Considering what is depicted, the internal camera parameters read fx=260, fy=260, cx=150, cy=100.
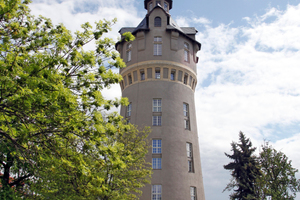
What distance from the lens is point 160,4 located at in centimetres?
3881

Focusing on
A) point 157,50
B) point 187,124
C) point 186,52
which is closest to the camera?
point 187,124

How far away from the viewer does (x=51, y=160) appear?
31.8 feet

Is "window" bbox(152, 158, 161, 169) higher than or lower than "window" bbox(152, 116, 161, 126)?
lower

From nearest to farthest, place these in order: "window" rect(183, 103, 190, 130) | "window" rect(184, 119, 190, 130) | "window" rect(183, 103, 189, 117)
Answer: "window" rect(184, 119, 190, 130)
"window" rect(183, 103, 190, 130)
"window" rect(183, 103, 189, 117)

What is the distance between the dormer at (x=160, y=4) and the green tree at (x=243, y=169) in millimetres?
21514

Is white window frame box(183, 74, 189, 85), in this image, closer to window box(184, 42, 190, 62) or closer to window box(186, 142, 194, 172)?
window box(184, 42, 190, 62)

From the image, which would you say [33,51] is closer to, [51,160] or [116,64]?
[116,64]

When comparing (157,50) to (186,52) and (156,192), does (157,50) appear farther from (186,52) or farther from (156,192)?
(156,192)

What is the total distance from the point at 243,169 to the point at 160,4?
2594 centimetres

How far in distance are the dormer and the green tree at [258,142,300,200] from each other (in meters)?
25.0

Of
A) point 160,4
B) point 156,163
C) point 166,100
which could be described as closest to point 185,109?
point 166,100

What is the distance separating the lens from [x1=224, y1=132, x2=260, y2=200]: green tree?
32812mm

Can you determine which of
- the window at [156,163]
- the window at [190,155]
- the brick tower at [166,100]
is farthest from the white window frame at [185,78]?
the window at [156,163]

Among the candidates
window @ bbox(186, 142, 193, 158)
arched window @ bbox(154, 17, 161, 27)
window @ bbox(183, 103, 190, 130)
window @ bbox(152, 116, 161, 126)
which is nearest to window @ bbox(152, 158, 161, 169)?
→ window @ bbox(186, 142, 193, 158)
